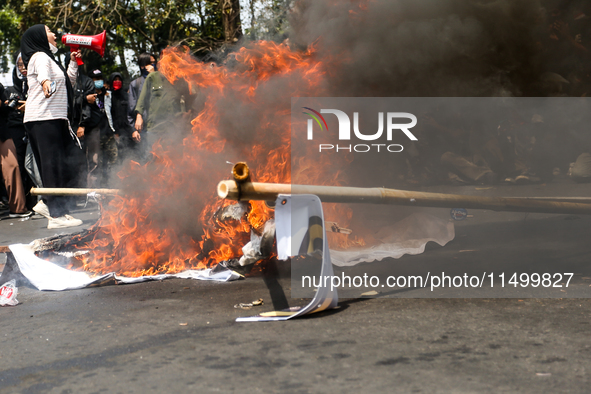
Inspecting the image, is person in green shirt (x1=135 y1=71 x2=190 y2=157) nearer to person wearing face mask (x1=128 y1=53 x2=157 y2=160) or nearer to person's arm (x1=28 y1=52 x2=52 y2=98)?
person wearing face mask (x1=128 y1=53 x2=157 y2=160)

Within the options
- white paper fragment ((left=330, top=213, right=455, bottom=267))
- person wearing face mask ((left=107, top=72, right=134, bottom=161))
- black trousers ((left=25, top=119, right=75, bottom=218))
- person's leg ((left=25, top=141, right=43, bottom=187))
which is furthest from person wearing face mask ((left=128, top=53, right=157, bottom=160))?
white paper fragment ((left=330, top=213, right=455, bottom=267))

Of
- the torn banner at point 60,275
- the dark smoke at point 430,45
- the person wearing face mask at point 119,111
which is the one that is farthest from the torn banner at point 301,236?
the person wearing face mask at point 119,111

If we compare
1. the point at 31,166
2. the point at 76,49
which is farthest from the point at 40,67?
the point at 31,166

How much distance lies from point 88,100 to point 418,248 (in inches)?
258

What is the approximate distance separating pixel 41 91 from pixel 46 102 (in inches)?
6.2

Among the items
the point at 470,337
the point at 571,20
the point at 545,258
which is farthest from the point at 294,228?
the point at 571,20

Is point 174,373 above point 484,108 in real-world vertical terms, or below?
below

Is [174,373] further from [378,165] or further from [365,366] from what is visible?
[378,165]

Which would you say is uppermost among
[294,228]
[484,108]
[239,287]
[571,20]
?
[571,20]

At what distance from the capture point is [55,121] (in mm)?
7359

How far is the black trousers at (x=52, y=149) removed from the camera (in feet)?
23.6

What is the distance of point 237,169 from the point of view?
127 inches

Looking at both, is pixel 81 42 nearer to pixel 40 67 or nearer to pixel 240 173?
pixel 40 67

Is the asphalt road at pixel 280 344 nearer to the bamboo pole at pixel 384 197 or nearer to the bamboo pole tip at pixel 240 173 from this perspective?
the bamboo pole at pixel 384 197
